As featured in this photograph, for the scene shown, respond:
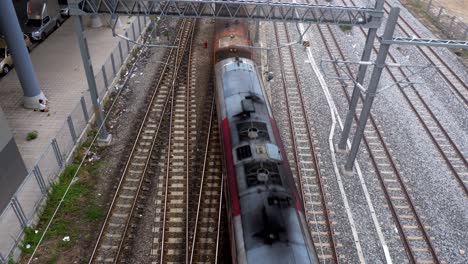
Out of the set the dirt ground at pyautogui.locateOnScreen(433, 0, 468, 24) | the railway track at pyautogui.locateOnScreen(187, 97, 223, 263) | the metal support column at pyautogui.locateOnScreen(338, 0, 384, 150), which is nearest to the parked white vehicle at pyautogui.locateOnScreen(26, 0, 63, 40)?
the railway track at pyautogui.locateOnScreen(187, 97, 223, 263)

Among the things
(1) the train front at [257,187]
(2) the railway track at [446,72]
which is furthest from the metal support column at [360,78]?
(2) the railway track at [446,72]

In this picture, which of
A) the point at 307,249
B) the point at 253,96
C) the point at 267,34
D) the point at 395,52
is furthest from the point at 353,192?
the point at 267,34

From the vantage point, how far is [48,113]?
2353cm

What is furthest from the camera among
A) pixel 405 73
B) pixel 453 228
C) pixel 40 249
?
pixel 405 73

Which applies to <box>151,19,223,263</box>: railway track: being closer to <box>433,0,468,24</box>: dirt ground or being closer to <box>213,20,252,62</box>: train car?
<box>213,20,252,62</box>: train car

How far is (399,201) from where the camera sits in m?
18.6

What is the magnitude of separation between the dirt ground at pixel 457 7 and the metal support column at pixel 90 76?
133ft

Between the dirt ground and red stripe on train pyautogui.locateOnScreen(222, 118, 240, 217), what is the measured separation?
37.8 metres

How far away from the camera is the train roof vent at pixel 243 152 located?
14797 mm

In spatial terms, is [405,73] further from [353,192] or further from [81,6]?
[81,6]

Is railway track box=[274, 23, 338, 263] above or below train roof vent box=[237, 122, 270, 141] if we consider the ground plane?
below

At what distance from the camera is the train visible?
37.8 feet

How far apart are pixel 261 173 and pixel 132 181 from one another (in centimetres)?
851

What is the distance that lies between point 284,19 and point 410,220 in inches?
445
